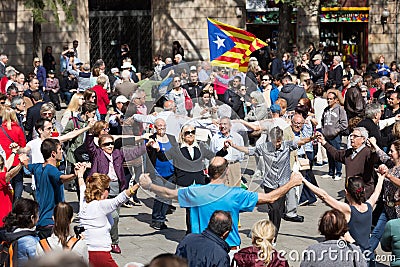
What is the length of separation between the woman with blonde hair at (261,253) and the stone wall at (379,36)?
23161mm

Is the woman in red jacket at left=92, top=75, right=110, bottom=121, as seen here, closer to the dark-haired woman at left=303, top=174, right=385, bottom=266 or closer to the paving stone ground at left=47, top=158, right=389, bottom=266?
the paving stone ground at left=47, top=158, right=389, bottom=266

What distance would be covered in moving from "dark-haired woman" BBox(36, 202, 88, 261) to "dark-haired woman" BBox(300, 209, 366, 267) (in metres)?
1.79

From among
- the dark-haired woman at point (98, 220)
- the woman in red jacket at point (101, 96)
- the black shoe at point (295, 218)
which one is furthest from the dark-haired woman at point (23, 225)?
the woman in red jacket at point (101, 96)

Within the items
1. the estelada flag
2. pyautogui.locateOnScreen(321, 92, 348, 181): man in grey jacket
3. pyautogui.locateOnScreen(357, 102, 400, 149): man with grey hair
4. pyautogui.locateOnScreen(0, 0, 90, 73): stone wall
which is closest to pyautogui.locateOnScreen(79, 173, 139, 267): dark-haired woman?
pyautogui.locateOnScreen(357, 102, 400, 149): man with grey hair

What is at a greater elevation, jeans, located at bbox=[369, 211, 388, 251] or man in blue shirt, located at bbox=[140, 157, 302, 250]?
man in blue shirt, located at bbox=[140, 157, 302, 250]

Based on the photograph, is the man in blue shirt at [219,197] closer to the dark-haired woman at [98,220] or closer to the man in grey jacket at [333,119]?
the dark-haired woman at [98,220]

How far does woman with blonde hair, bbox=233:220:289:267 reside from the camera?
679cm

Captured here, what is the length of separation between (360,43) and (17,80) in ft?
48.2

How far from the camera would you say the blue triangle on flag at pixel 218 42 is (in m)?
13.6

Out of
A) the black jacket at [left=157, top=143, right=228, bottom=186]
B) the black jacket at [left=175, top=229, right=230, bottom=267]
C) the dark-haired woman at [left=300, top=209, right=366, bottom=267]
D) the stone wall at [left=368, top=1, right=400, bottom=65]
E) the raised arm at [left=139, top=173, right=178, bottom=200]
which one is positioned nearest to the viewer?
the dark-haired woman at [left=300, top=209, right=366, bottom=267]

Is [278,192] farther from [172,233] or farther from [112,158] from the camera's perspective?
[172,233]

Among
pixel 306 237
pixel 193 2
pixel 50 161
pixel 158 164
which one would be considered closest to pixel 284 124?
Result: pixel 306 237

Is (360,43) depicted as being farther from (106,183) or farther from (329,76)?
(106,183)

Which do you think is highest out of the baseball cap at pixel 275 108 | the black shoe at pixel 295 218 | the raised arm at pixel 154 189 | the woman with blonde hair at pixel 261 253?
the baseball cap at pixel 275 108
